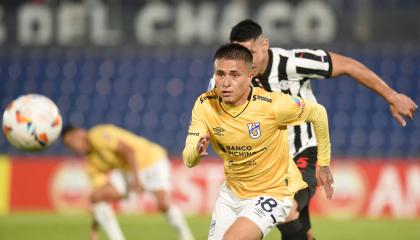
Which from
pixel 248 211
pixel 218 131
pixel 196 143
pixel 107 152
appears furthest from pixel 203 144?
pixel 107 152

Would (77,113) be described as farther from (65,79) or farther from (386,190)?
(386,190)


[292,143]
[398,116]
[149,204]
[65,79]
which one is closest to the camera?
[398,116]

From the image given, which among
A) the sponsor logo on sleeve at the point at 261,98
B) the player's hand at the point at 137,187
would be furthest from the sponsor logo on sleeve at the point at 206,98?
the player's hand at the point at 137,187

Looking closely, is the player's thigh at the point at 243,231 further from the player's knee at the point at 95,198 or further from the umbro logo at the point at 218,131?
the player's knee at the point at 95,198

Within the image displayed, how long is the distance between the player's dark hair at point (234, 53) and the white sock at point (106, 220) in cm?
400

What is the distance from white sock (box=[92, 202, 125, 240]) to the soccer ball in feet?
6.30

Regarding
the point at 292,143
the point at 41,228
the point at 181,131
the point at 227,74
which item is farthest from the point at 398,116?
the point at 181,131

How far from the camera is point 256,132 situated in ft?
16.0

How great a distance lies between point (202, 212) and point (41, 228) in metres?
2.83

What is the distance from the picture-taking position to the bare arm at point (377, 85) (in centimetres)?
522

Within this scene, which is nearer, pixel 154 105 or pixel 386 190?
pixel 386 190

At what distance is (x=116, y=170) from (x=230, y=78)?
4606 millimetres

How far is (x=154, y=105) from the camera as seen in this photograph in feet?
49.8

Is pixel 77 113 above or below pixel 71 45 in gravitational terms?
below
